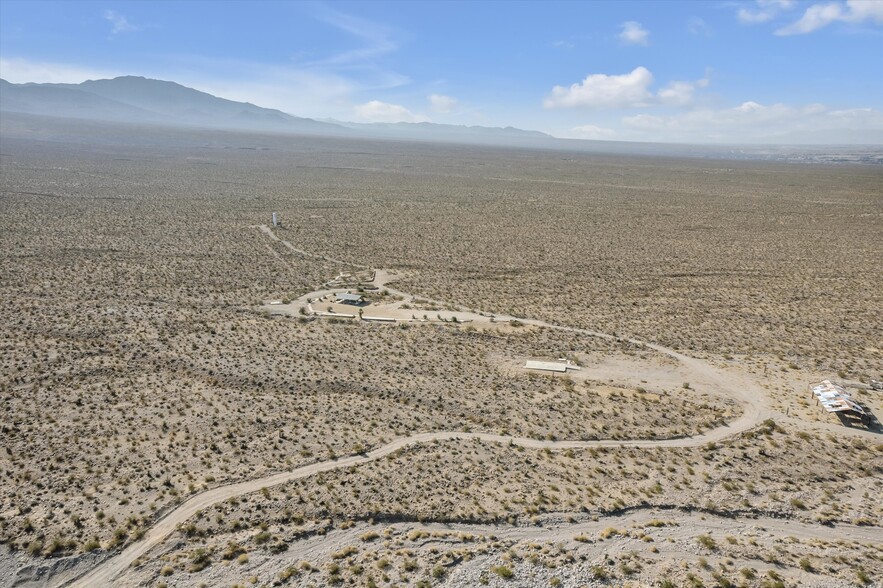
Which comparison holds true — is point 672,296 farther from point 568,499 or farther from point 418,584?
point 418,584

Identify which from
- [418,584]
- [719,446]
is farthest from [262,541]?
[719,446]

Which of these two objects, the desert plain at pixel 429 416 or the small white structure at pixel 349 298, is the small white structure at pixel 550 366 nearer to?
the desert plain at pixel 429 416

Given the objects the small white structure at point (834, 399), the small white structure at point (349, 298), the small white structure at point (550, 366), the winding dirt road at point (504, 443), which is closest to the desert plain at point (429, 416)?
the winding dirt road at point (504, 443)

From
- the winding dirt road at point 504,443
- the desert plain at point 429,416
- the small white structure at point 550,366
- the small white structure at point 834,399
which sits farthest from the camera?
the small white structure at point 550,366

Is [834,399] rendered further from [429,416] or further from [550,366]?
[429,416]

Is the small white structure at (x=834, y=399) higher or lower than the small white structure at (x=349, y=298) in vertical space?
lower

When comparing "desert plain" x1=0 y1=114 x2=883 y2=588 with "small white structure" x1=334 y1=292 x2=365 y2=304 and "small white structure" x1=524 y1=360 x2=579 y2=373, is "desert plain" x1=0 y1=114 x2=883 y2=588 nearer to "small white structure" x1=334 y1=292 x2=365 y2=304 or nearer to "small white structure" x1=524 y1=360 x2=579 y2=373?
"small white structure" x1=524 y1=360 x2=579 y2=373
